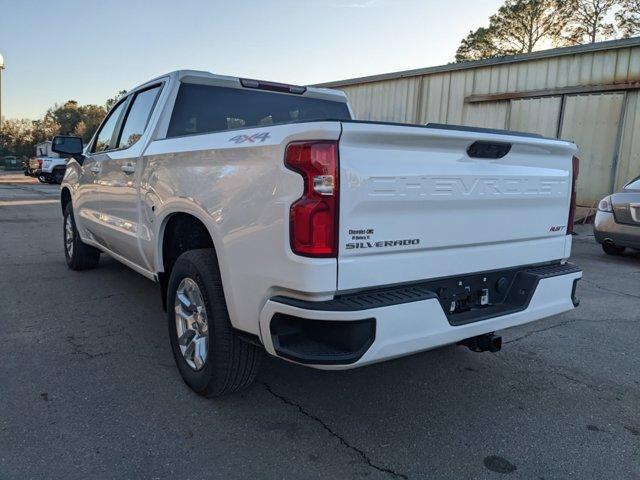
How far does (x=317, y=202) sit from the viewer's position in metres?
2.31

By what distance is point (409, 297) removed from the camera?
8.18 ft

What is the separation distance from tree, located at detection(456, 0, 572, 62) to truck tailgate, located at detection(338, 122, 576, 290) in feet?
116

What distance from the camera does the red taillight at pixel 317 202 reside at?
2303 mm

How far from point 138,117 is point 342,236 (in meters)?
2.95

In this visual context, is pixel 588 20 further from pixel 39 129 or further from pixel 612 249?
pixel 39 129

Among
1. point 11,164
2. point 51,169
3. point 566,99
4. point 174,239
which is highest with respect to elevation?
point 566,99

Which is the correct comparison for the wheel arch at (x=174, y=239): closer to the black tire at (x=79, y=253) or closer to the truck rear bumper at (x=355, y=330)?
the truck rear bumper at (x=355, y=330)

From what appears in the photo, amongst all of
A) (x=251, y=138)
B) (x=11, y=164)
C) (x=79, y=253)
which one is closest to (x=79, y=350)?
(x=251, y=138)

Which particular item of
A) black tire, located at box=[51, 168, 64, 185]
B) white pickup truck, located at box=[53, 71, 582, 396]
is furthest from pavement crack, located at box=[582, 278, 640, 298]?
black tire, located at box=[51, 168, 64, 185]

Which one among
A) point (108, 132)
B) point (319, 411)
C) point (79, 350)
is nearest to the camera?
point (319, 411)

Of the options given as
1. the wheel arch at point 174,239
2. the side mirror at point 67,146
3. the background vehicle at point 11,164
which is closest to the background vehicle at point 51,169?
the background vehicle at point 11,164

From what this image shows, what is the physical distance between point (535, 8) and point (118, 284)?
3613cm

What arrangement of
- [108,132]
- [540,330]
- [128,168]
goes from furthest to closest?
[108,132]
[540,330]
[128,168]

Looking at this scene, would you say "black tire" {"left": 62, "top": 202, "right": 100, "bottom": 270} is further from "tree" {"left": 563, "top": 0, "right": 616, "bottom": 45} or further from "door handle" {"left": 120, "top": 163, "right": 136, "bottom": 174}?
"tree" {"left": 563, "top": 0, "right": 616, "bottom": 45}
